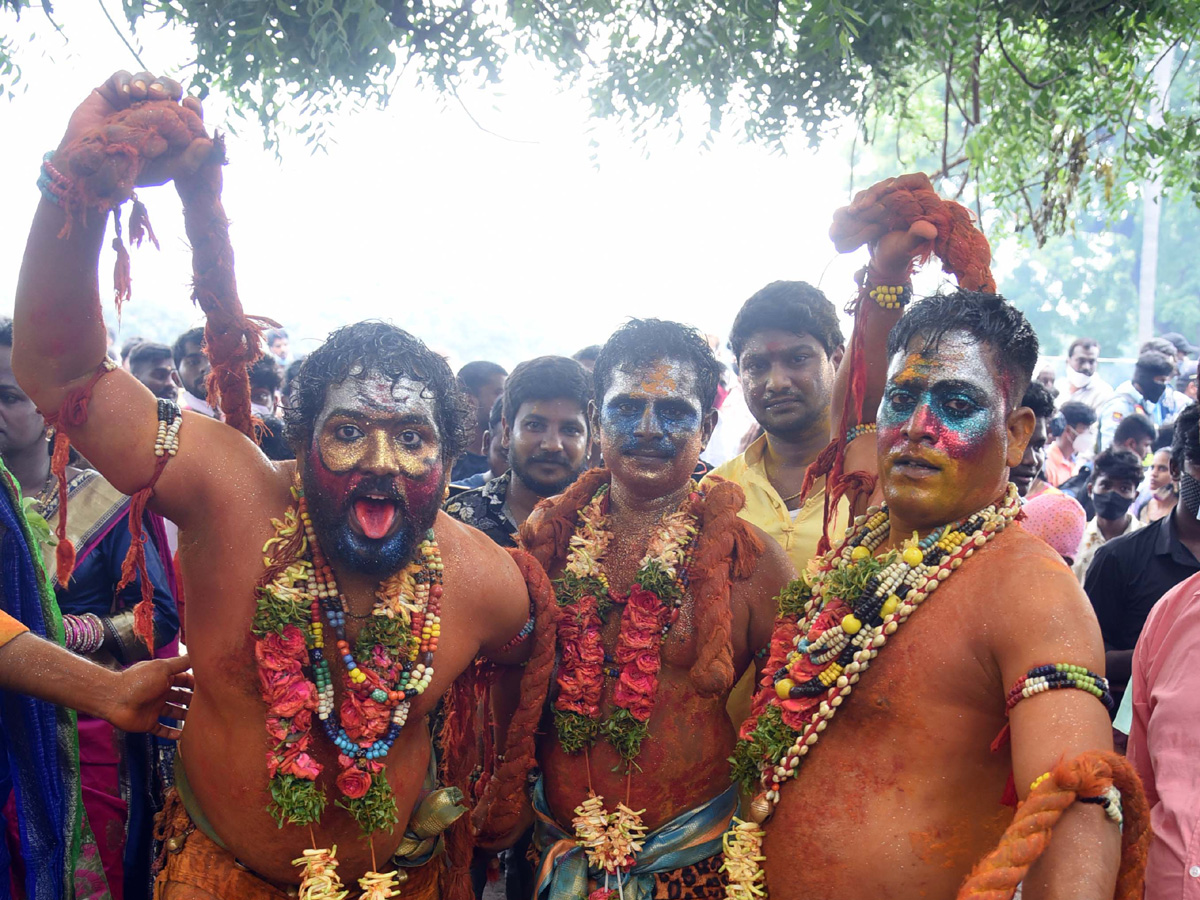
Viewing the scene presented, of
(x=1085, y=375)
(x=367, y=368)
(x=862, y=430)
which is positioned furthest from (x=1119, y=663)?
(x=1085, y=375)

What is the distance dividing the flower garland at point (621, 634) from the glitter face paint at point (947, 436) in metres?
0.79

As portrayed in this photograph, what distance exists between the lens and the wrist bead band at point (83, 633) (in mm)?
3467

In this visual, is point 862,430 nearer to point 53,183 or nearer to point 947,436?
point 947,436

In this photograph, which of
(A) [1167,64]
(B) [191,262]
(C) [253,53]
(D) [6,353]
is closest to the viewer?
(B) [191,262]

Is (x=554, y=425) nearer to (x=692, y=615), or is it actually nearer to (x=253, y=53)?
(x=692, y=615)

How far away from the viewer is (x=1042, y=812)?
1921mm

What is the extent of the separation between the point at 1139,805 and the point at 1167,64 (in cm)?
2399

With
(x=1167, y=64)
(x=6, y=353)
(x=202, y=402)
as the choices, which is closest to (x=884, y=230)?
(x=6, y=353)

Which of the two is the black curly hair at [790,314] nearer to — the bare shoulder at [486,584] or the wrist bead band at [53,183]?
the bare shoulder at [486,584]

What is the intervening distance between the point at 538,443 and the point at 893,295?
1.74m

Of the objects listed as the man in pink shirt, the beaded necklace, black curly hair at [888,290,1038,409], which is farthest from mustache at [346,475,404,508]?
the man in pink shirt

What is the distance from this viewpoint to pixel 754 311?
12.9 ft

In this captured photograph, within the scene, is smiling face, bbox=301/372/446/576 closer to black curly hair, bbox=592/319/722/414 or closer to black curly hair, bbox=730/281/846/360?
black curly hair, bbox=592/319/722/414

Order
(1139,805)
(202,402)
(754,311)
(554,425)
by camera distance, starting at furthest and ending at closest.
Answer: (202,402) → (554,425) → (754,311) → (1139,805)
